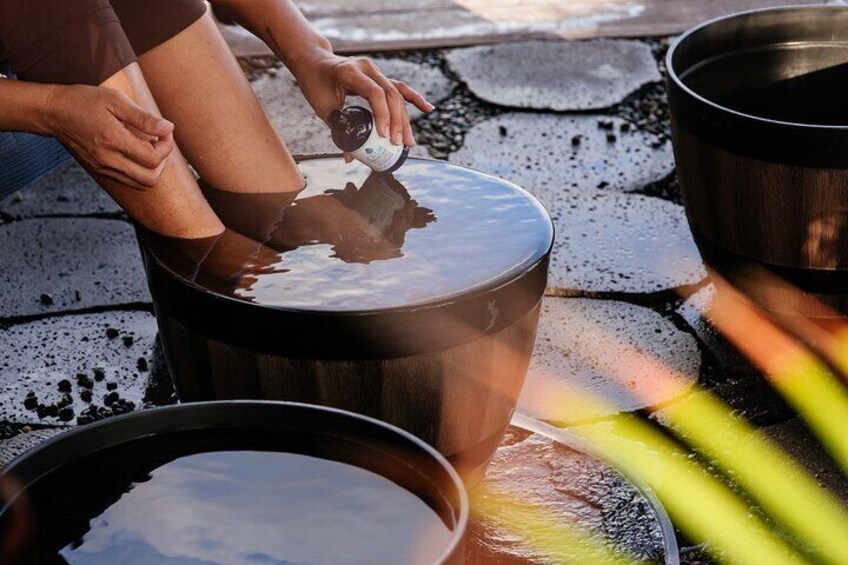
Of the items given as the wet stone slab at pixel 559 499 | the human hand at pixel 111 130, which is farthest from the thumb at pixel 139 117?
the wet stone slab at pixel 559 499

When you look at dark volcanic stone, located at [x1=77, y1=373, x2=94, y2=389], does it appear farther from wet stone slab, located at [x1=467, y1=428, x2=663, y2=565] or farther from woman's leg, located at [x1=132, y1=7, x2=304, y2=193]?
wet stone slab, located at [x1=467, y1=428, x2=663, y2=565]

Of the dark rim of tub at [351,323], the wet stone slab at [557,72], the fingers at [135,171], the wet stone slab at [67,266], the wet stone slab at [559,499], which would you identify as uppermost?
the fingers at [135,171]

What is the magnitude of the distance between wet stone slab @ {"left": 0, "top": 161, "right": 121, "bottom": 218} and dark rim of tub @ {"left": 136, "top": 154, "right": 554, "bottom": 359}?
2.24 metres

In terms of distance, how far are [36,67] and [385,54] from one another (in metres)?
3.52

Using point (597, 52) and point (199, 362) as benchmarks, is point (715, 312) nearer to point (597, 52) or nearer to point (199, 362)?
point (199, 362)

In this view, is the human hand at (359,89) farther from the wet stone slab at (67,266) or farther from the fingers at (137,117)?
the wet stone slab at (67,266)

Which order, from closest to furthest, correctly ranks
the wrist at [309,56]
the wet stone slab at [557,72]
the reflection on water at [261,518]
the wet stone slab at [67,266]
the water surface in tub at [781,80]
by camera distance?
the reflection on water at [261,518] → the wrist at [309,56] → the water surface in tub at [781,80] → the wet stone slab at [67,266] → the wet stone slab at [557,72]

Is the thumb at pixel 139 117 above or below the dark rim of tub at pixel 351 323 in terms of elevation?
above

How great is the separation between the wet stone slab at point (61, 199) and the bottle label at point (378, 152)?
75.4 inches

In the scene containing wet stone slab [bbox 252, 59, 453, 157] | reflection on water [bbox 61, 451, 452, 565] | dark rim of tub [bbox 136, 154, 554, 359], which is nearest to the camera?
reflection on water [bbox 61, 451, 452, 565]

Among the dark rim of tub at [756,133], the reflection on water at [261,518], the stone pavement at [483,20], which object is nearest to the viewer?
the reflection on water at [261,518]

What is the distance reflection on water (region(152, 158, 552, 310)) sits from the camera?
214cm

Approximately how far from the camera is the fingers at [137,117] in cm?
205

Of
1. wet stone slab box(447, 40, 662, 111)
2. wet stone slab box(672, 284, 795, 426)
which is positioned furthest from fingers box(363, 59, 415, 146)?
wet stone slab box(447, 40, 662, 111)
